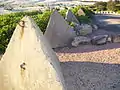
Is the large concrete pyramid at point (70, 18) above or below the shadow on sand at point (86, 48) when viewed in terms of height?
above

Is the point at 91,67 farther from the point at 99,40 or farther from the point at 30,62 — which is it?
the point at 30,62

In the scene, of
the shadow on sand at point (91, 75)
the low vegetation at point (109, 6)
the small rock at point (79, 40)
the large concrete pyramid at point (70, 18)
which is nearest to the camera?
the shadow on sand at point (91, 75)

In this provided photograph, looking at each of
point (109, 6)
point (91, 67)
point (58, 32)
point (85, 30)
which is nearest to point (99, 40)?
point (85, 30)

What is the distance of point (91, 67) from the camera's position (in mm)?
10695

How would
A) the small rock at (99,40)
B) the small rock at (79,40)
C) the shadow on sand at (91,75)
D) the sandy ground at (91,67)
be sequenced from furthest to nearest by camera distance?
1. the small rock at (99,40)
2. the small rock at (79,40)
3. the sandy ground at (91,67)
4. the shadow on sand at (91,75)

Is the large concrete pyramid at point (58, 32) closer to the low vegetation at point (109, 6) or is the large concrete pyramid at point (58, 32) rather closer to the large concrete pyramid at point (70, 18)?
the large concrete pyramid at point (70, 18)

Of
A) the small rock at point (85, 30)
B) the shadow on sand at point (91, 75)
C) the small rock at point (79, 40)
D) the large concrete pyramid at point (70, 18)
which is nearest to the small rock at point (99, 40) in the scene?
the small rock at point (79, 40)

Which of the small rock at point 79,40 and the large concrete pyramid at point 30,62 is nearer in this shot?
the large concrete pyramid at point 30,62

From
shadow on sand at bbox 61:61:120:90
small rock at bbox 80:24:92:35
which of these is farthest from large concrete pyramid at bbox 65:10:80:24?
shadow on sand at bbox 61:61:120:90

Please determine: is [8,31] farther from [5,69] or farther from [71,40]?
[5,69]

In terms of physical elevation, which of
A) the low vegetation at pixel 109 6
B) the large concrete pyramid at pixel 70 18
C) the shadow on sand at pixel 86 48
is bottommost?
the low vegetation at pixel 109 6

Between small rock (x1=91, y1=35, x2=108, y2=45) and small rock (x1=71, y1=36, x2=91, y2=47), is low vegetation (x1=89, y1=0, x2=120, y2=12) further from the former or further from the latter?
small rock (x1=71, y1=36, x2=91, y2=47)

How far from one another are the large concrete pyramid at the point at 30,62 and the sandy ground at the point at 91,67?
2228mm

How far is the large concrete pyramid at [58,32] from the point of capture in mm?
12820
